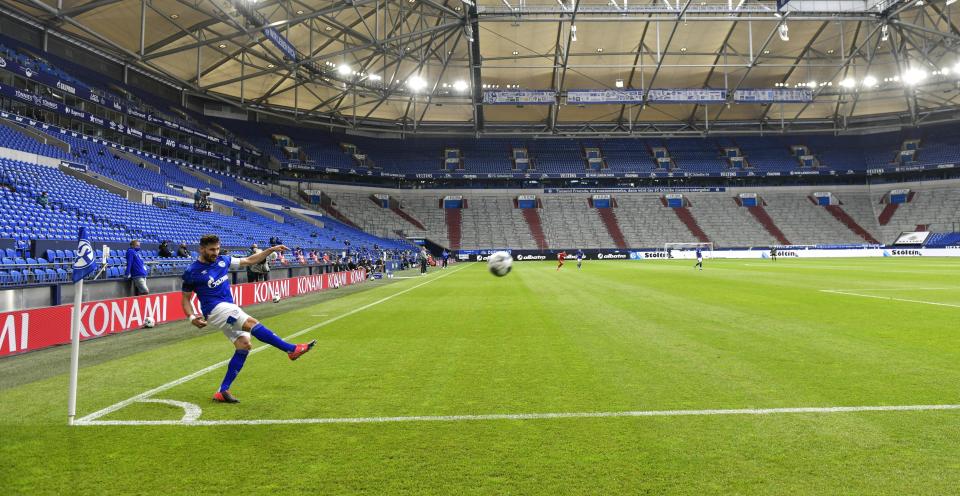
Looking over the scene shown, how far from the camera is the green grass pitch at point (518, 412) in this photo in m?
3.34

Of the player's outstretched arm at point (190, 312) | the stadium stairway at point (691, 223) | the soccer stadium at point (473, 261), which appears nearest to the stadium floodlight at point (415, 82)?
the soccer stadium at point (473, 261)

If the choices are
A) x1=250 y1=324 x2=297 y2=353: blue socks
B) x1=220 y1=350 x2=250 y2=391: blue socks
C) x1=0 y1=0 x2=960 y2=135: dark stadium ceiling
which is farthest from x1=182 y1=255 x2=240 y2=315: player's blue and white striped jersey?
x1=0 y1=0 x2=960 y2=135: dark stadium ceiling

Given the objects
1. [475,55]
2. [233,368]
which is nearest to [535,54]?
[475,55]

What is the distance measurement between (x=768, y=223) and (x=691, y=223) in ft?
31.8

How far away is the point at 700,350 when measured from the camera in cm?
750

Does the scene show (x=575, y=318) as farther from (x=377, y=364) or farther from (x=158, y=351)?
(x=158, y=351)

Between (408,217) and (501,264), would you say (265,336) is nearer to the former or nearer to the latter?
(501,264)

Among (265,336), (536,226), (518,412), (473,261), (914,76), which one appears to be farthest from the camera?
(536,226)

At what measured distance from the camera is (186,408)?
5148 millimetres

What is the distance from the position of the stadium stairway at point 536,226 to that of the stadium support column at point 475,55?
13.3 metres

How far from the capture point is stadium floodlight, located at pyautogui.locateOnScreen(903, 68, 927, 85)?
151ft

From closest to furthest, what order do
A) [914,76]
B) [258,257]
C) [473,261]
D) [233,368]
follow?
[233,368]
[258,257]
[914,76]
[473,261]

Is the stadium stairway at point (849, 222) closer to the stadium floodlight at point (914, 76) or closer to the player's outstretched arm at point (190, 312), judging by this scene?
the stadium floodlight at point (914, 76)

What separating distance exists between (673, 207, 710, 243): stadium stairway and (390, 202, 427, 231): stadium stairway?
33988 millimetres
